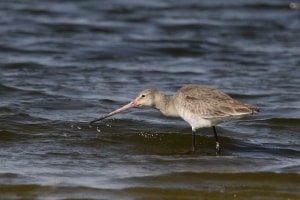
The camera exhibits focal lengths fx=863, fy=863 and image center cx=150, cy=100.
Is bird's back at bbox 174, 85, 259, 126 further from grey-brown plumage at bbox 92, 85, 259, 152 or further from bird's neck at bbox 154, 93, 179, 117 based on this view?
bird's neck at bbox 154, 93, 179, 117

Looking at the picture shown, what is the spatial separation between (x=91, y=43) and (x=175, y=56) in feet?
6.57

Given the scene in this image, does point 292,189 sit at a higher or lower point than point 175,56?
lower

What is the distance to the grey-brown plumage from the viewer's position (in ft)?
A: 33.5

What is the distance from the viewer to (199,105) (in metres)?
10.4

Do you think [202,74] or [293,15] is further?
[293,15]

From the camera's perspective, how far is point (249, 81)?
51.3 feet

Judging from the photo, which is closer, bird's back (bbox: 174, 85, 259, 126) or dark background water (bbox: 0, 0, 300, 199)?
dark background water (bbox: 0, 0, 300, 199)

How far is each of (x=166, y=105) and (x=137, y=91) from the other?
3.53m

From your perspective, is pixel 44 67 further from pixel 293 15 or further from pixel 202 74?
pixel 293 15

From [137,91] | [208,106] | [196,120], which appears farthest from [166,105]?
[137,91]

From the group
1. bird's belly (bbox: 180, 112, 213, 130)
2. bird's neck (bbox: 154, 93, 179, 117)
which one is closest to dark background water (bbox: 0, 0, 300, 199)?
bird's belly (bbox: 180, 112, 213, 130)

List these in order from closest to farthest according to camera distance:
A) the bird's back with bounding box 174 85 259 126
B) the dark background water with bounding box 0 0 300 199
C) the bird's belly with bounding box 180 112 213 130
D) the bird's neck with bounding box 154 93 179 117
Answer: the dark background water with bounding box 0 0 300 199 → the bird's back with bounding box 174 85 259 126 → the bird's belly with bounding box 180 112 213 130 → the bird's neck with bounding box 154 93 179 117

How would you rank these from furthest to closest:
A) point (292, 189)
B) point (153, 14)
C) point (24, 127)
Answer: point (153, 14) < point (24, 127) < point (292, 189)

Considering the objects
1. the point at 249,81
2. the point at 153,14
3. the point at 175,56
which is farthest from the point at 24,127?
the point at 153,14
